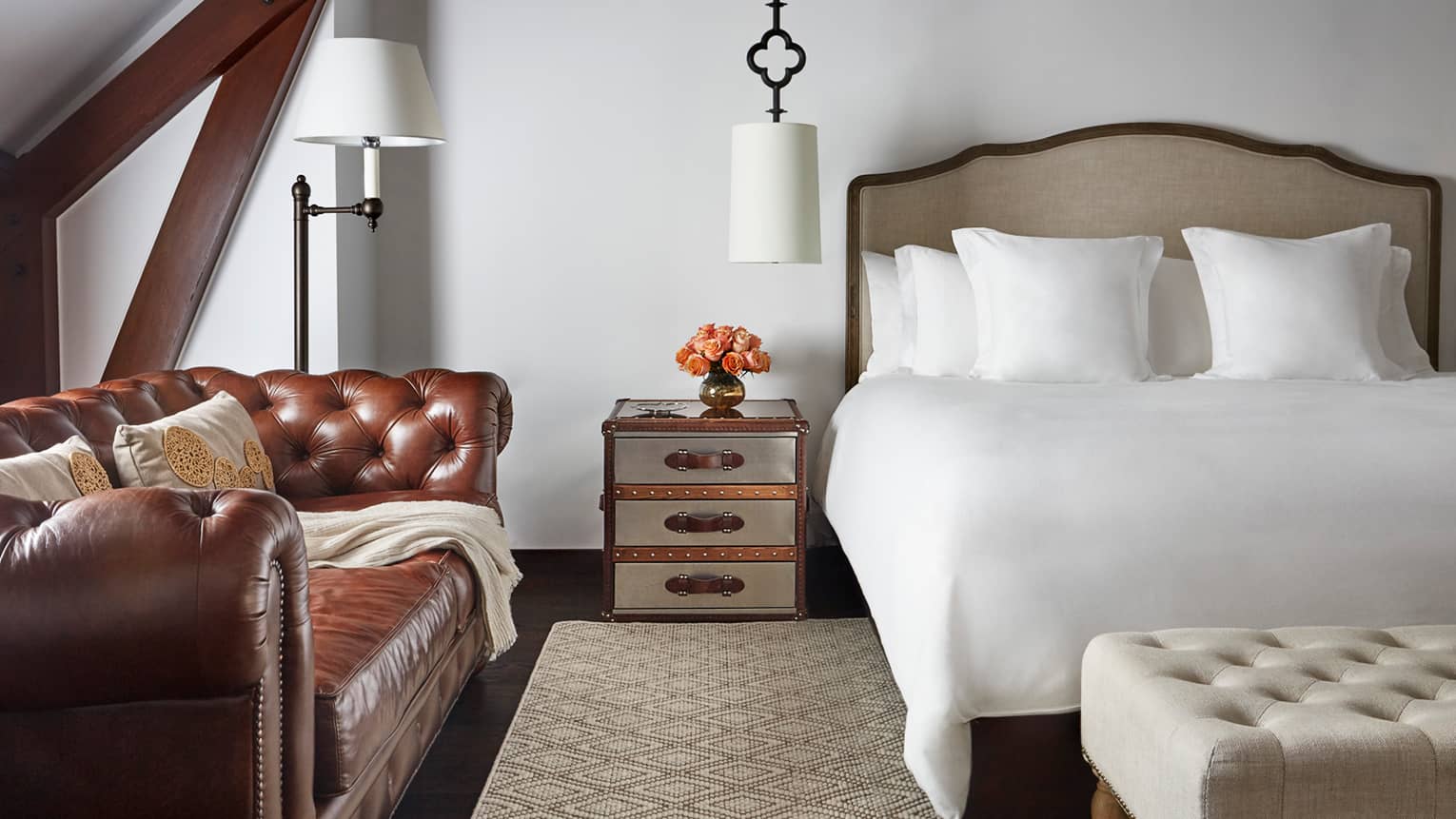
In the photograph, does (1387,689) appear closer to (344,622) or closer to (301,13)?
(344,622)

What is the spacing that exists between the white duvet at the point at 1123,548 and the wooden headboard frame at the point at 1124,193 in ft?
5.70

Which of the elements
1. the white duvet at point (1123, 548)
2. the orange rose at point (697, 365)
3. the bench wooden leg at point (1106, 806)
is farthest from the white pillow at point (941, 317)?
the bench wooden leg at point (1106, 806)

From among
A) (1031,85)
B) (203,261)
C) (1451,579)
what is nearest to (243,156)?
(203,261)

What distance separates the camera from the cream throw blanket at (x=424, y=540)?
2203 mm

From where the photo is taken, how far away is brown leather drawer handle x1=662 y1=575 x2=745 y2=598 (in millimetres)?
3299

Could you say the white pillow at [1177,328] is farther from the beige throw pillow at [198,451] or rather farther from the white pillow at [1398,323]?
the beige throw pillow at [198,451]

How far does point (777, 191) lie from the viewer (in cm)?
349

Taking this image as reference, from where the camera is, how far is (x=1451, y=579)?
6.46 feet

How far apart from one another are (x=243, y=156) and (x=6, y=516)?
2.30m

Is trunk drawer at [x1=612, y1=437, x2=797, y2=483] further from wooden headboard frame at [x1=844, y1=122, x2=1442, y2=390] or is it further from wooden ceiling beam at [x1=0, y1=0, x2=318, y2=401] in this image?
wooden ceiling beam at [x1=0, y1=0, x2=318, y2=401]

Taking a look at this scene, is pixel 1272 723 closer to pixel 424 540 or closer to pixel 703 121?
pixel 424 540

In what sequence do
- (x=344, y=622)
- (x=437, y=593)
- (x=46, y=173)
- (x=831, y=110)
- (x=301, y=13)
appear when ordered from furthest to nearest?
(x=831, y=110), (x=301, y=13), (x=46, y=173), (x=437, y=593), (x=344, y=622)

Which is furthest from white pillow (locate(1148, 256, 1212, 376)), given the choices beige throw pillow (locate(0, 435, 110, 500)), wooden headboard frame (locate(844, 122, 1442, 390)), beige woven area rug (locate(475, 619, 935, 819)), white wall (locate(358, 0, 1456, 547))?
beige throw pillow (locate(0, 435, 110, 500))

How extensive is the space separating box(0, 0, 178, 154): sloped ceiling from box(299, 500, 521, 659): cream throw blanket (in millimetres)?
1424
